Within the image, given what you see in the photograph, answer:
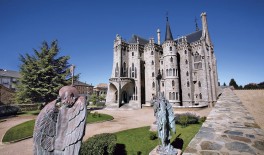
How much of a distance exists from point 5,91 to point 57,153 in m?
47.4

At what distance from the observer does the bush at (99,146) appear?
6.16 m

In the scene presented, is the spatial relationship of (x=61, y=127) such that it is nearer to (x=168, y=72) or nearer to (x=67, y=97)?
(x=67, y=97)

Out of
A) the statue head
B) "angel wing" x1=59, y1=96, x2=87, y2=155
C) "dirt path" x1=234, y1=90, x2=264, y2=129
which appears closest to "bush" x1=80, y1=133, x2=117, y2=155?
"angel wing" x1=59, y1=96, x2=87, y2=155

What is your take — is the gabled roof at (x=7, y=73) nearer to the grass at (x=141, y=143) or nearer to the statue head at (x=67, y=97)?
the grass at (x=141, y=143)

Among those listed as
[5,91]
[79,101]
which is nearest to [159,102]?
[79,101]

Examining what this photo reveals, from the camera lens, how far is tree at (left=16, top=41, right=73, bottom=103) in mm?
22116

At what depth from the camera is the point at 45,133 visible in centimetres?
213

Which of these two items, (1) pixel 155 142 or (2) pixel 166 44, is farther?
(2) pixel 166 44

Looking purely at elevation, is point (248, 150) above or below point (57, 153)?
below

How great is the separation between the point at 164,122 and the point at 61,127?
4.26 metres

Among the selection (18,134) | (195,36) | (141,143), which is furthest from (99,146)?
(195,36)

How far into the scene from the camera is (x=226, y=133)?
390 centimetres

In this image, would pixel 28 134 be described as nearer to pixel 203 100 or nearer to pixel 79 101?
pixel 79 101

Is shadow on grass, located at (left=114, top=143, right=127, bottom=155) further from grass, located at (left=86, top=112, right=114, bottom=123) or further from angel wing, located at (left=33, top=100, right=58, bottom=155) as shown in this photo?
grass, located at (left=86, top=112, right=114, bottom=123)
